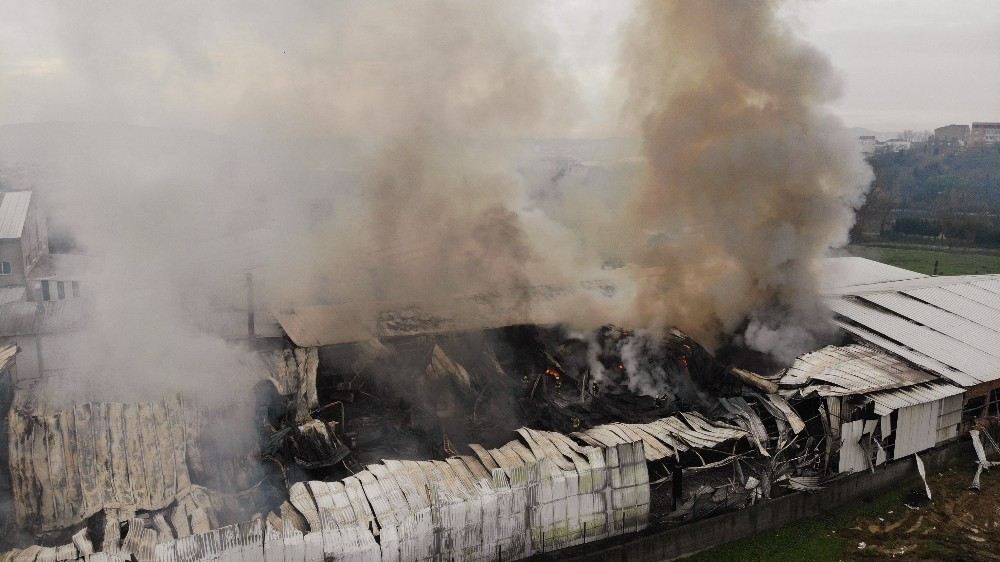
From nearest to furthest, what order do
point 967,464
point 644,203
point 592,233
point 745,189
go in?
point 967,464
point 745,189
point 644,203
point 592,233

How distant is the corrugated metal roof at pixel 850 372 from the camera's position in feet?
55.3

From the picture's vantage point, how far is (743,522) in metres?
14.2

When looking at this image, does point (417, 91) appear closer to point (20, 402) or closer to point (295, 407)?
point (295, 407)

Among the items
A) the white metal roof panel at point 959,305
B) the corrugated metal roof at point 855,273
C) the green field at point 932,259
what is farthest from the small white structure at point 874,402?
the green field at point 932,259

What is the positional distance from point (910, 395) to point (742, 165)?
7.71 meters

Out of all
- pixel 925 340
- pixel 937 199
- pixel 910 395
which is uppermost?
pixel 937 199

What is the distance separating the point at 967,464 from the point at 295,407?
16.5 meters

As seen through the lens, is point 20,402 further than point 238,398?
No

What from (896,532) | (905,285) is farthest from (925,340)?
(896,532)

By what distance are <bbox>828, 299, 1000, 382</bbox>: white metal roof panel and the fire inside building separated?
0.10m

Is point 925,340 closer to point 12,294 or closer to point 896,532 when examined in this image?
point 896,532

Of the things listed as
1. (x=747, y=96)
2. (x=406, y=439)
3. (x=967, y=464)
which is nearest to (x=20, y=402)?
(x=406, y=439)

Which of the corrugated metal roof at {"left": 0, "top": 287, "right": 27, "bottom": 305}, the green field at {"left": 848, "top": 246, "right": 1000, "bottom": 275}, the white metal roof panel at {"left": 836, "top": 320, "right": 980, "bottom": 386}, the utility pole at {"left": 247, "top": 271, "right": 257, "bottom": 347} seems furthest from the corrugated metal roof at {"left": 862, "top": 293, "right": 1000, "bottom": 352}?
the corrugated metal roof at {"left": 0, "top": 287, "right": 27, "bottom": 305}

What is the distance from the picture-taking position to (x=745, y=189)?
Answer: 69.0 feet
